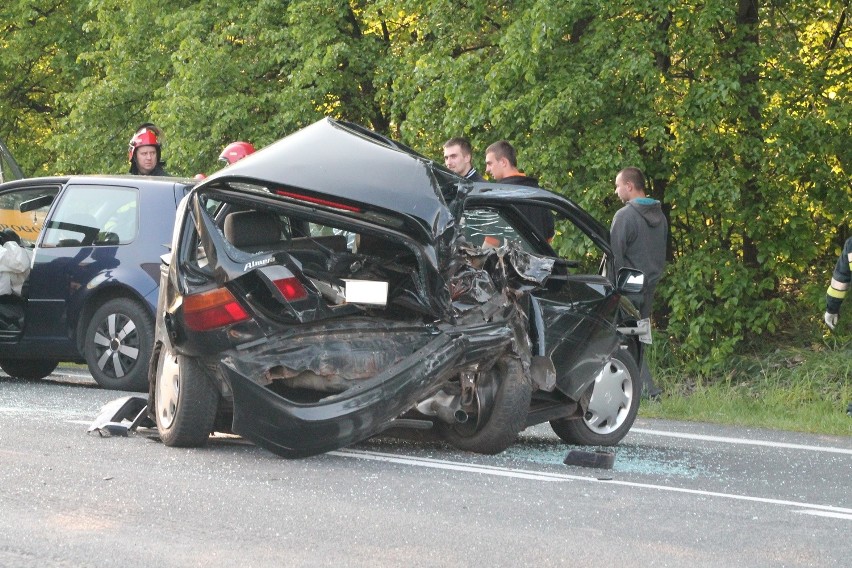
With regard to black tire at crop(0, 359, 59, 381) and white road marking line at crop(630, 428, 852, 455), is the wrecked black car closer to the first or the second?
white road marking line at crop(630, 428, 852, 455)

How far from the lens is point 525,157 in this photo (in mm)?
16516

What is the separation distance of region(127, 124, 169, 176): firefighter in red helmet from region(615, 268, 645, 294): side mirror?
5972mm

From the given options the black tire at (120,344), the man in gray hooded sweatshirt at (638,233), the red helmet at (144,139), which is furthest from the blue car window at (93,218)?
the man in gray hooded sweatshirt at (638,233)

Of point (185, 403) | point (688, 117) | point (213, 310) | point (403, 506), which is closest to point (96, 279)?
point (185, 403)

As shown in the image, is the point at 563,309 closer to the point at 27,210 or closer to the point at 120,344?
the point at 120,344

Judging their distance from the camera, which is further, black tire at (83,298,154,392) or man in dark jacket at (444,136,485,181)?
man in dark jacket at (444,136,485,181)

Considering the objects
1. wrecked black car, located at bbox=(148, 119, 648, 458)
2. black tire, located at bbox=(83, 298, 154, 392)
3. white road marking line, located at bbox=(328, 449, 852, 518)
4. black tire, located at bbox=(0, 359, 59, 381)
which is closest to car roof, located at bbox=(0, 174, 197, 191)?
black tire, located at bbox=(83, 298, 154, 392)

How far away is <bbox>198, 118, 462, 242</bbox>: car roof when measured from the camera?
718 cm

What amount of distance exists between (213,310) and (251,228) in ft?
1.91

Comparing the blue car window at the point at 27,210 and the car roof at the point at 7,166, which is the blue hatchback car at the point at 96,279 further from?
the car roof at the point at 7,166

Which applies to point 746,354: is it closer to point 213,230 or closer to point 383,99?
point 383,99

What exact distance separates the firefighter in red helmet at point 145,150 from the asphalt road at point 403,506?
16.2 feet

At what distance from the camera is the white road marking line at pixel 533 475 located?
22.0 feet

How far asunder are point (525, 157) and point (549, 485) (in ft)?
32.7
